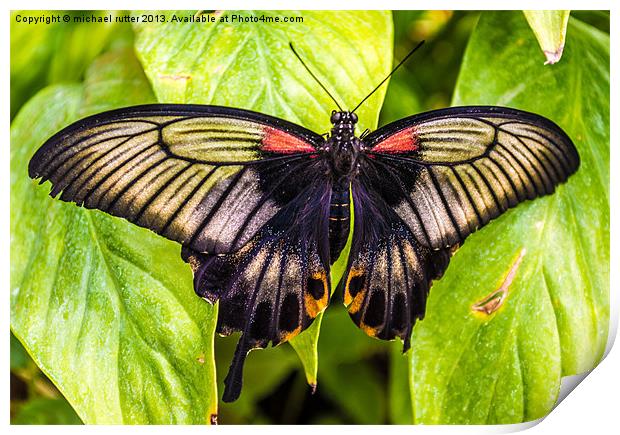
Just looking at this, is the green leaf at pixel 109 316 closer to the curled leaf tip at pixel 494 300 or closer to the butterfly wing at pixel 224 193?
the butterfly wing at pixel 224 193

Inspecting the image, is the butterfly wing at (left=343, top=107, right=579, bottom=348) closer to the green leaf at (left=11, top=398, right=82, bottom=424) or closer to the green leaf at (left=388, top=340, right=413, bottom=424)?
the green leaf at (left=388, top=340, right=413, bottom=424)

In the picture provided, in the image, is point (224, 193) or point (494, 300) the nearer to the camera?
point (224, 193)

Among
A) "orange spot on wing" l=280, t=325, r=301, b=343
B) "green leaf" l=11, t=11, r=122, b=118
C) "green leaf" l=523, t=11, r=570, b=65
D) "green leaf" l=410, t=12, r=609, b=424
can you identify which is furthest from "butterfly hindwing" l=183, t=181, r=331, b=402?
"green leaf" l=11, t=11, r=122, b=118

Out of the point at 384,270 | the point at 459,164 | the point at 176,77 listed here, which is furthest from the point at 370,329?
the point at 176,77

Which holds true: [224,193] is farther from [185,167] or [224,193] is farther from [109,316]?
[109,316]

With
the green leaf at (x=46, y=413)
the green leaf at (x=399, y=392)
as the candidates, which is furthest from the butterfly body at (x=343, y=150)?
the green leaf at (x=46, y=413)
